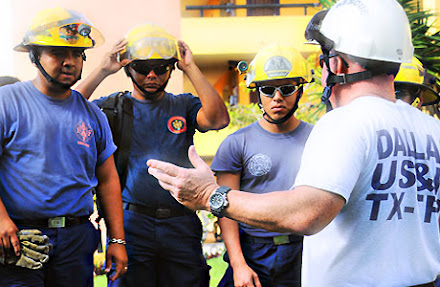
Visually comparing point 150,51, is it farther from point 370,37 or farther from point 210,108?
point 370,37

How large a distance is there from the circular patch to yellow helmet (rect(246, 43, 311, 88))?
1.32m

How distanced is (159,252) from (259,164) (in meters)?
0.98

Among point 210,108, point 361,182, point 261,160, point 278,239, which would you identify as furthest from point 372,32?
point 210,108

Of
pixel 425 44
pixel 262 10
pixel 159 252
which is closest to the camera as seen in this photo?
pixel 159 252

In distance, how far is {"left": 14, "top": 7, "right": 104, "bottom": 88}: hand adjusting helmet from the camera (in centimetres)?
362

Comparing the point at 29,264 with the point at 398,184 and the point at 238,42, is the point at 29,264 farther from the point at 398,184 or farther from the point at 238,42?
the point at 238,42

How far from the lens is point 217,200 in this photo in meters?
2.15

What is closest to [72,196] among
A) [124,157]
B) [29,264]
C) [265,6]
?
[29,264]

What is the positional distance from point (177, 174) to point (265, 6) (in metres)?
14.8

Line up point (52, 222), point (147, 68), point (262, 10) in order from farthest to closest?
point (262, 10), point (147, 68), point (52, 222)

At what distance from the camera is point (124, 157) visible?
4137mm

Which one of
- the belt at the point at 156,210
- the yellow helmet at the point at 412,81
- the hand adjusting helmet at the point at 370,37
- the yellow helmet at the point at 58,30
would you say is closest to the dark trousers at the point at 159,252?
the belt at the point at 156,210

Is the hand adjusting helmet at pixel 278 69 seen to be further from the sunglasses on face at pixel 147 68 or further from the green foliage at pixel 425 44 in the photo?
the green foliage at pixel 425 44

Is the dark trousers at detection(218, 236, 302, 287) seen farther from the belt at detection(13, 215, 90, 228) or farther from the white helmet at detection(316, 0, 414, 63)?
the white helmet at detection(316, 0, 414, 63)
